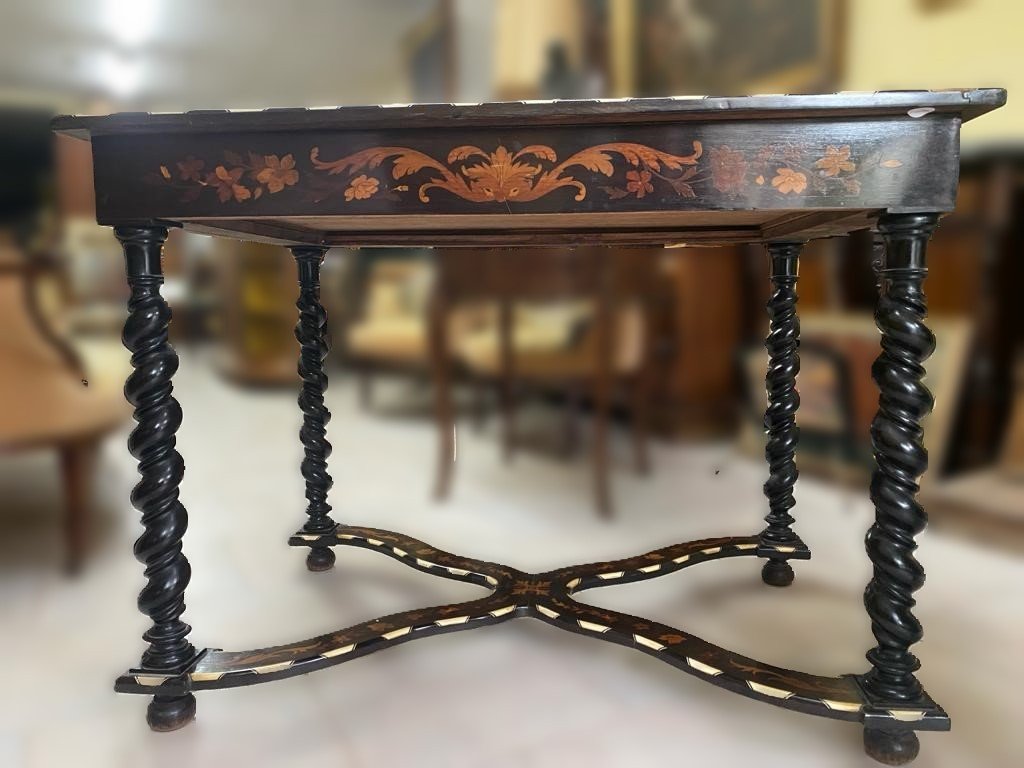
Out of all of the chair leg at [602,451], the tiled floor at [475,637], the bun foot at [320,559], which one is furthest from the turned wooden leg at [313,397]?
the chair leg at [602,451]

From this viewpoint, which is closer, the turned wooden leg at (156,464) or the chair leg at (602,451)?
the turned wooden leg at (156,464)

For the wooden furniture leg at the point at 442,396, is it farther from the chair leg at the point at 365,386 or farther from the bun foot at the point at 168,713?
the bun foot at the point at 168,713

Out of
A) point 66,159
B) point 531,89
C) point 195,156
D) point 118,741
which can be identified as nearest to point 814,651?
point 118,741

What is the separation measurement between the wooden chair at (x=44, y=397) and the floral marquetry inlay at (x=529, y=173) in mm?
762

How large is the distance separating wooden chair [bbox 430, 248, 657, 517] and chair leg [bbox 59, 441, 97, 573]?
2.77 feet

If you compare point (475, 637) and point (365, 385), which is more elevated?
point (365, 385)

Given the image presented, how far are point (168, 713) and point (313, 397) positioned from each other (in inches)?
24.5

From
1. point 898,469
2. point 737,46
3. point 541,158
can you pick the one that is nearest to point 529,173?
point 541,158

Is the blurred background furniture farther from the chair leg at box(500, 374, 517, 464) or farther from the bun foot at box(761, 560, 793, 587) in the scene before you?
the bun foot at box(761, 560, 793, 587)

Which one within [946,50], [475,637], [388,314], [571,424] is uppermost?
[946,50]

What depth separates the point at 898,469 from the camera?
33.7 inches

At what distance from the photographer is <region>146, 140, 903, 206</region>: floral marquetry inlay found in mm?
803

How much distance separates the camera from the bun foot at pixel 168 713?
38.5 inches

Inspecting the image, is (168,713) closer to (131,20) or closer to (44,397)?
(44,397)
